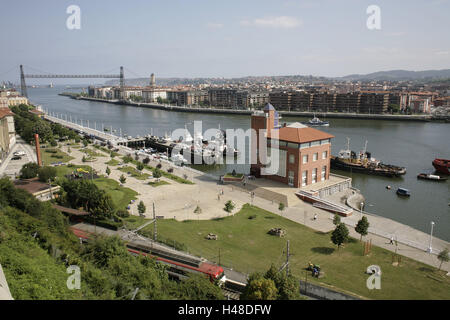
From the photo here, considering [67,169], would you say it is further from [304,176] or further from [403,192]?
[403,192]

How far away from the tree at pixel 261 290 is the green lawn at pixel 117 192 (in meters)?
11.2

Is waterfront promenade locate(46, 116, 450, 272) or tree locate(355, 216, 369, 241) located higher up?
tree locate(355, 216, 369, 241)

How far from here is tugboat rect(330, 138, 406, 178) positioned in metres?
26.1

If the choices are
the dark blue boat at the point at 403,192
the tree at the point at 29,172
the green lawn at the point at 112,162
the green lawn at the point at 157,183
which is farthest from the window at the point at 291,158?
the tree at the point at 29,172

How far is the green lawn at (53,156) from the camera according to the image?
2858 centimetres

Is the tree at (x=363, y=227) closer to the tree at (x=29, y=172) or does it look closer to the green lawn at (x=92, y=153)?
the tree at (x=29, y=172)

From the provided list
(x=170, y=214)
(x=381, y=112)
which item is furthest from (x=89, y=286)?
(x=381, y=112)

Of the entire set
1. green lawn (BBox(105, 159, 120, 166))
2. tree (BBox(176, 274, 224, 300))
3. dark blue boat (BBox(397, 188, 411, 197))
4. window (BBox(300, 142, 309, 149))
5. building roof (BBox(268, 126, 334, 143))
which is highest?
building roof (BBox(268, 126, 334, 143))

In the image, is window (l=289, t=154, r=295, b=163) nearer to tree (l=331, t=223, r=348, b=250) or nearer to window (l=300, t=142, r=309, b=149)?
window (l=300, t=142, r=309, b=149)

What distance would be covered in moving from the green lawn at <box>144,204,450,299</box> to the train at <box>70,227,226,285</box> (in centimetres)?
121

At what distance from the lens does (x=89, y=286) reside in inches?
318

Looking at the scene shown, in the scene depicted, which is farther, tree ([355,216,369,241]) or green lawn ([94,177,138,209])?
green lawn ([94,177,138,209])

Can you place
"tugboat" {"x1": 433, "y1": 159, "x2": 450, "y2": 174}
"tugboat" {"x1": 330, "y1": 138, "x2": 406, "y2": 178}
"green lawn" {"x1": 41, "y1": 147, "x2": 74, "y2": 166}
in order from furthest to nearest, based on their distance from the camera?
1. "green lawn" {"x1": 41, "y1": 147, "x2": 74, "y2": 166}
2. "tugboat" {"x1": 433, "y1": 159, "x2": 450, "y2": 174}
3. "tugboat" {"x1": 330, "y1": 138, "x2": 406, "y2": 178}

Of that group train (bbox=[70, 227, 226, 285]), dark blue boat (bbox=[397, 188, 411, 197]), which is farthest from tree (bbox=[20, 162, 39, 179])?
dark blue boat (bbox=[397, 188, 411, 197])
